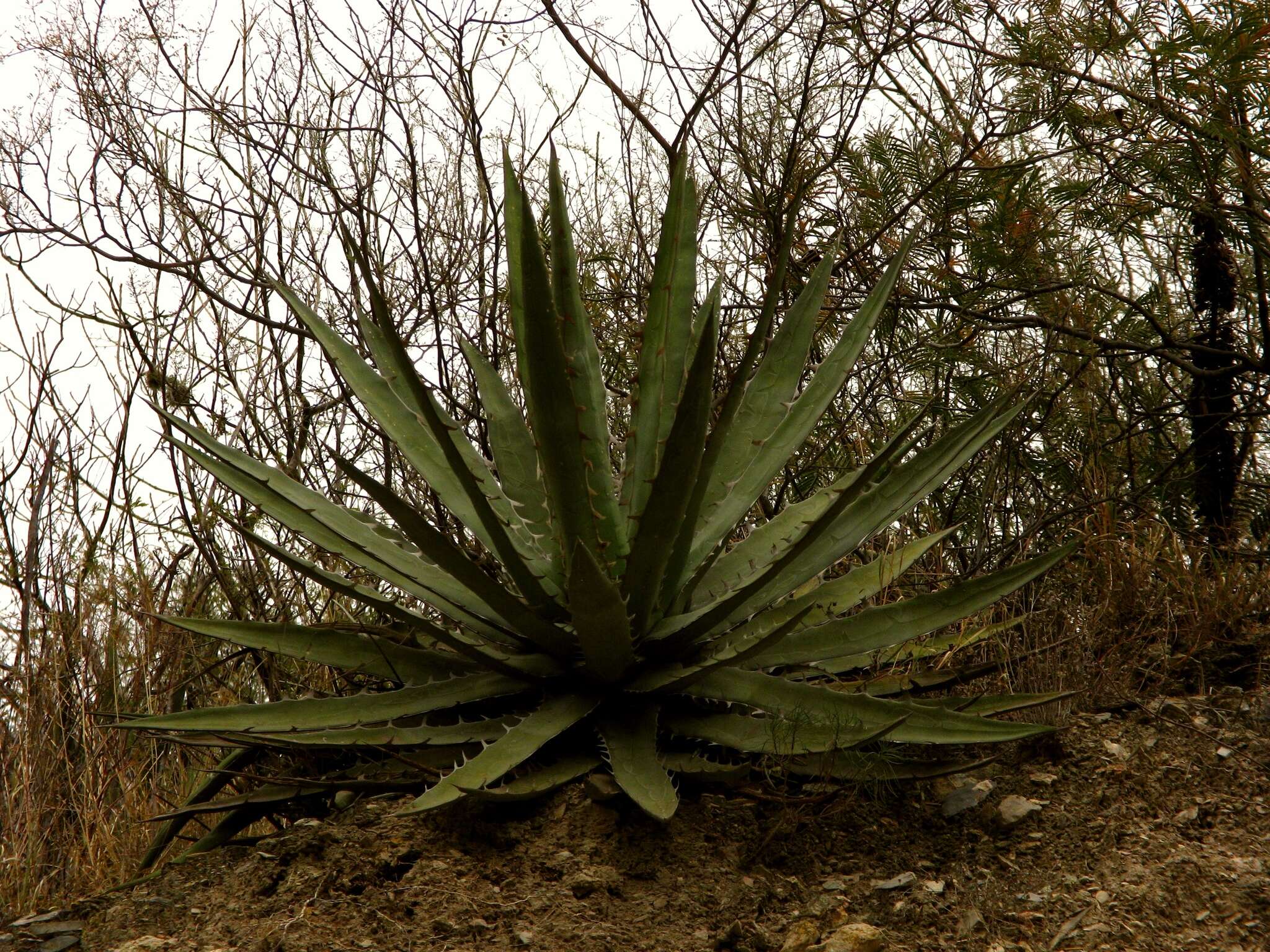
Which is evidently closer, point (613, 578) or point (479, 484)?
point (613, 578)

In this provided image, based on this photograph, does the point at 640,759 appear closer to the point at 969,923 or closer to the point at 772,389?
the point at 969,923

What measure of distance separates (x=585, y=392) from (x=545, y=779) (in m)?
0.90

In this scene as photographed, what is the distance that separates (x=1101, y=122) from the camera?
3.63 metres

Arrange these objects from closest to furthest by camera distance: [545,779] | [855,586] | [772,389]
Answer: [545,779] < [855,586] < [772,389]

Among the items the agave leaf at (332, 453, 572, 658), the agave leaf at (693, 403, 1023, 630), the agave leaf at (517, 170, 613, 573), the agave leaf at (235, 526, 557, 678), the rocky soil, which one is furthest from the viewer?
the agave leaf at (693, 403, 1023, 630)

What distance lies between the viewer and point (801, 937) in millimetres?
2014

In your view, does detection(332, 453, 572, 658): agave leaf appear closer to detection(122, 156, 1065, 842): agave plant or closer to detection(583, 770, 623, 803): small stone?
detection(122, 156, 1065, 842): agave plant

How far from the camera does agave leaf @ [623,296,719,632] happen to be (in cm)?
219

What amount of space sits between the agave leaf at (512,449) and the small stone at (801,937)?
108cm

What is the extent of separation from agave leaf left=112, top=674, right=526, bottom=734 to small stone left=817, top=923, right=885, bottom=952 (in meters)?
0.92

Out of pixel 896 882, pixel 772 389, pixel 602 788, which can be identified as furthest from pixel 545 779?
pixel 772 389

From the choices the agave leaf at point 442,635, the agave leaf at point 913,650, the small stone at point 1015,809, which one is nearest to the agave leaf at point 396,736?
the agave leaf at point 442,635

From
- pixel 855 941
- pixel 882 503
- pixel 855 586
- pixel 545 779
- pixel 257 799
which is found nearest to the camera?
pixel 855 941

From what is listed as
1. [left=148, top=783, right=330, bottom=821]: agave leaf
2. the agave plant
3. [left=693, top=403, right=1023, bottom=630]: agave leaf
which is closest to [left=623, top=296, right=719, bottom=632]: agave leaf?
the agave plant
